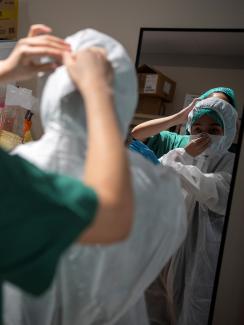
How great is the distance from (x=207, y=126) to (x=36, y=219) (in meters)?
0.91

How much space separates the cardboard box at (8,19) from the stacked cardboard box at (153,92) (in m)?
0.71

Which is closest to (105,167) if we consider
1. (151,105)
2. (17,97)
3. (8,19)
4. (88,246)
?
(88,246)

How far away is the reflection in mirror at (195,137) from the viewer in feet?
4.07

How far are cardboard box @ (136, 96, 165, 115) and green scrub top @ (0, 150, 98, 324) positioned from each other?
3.11 ft

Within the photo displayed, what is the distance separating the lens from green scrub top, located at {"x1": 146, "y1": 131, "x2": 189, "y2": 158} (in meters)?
1.31

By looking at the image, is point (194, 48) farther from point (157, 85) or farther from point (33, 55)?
point (33, 55)

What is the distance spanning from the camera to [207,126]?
123cm

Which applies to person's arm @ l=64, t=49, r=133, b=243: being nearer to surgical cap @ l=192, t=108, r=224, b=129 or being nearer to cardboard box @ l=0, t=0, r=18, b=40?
surgical cap @ l=192, t=108, r=224, b=129

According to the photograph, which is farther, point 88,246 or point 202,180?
point 202,180

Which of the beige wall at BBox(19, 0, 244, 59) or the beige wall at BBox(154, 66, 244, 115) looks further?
the beige wall at BBox(19, 0, 244, 59)

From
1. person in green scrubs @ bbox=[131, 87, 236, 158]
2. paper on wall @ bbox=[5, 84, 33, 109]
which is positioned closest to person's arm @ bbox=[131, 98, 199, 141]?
person in green scrubs @ bbox=[131, 87, 236, 158]

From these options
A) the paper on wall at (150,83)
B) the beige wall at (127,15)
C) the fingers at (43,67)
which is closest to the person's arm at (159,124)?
the paper on wall at (150,83)

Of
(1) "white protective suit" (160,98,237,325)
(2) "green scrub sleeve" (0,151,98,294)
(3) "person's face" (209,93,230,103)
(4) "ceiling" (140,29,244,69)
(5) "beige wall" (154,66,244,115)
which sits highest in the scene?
(4) "ceiling" (140,29,244,69)

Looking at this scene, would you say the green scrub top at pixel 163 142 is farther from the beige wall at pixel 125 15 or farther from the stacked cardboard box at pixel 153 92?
the beige wall at pixel 125 15
